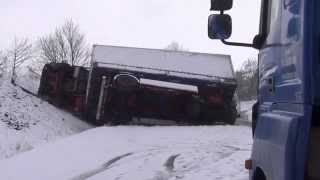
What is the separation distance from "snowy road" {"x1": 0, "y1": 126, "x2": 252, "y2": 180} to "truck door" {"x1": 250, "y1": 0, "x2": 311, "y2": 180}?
478cm

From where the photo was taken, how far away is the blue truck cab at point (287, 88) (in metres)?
3.20

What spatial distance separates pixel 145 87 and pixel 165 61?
8.63 feet

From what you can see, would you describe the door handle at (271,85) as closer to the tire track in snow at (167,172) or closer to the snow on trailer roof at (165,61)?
the tire track in snow at (167,172)

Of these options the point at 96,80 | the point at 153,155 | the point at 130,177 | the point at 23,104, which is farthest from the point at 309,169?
the point at 23,104

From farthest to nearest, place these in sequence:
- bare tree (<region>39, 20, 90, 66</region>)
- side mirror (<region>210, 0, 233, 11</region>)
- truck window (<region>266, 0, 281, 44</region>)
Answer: bare tree (<region>39, 20, 90, 66</region>) < side mirror (<region>210, 0, 233, 11</region>) < truck window (<region>266, 0, 281, 44</region>)

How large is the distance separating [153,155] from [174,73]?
30.2 feet

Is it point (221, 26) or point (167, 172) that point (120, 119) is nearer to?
point (167, 172)

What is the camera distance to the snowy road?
34.3 feet

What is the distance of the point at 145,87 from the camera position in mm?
20516

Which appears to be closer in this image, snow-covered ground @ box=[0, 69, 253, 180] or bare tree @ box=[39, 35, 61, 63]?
snow-covered ground @ box=[0, 69, 253, 180]

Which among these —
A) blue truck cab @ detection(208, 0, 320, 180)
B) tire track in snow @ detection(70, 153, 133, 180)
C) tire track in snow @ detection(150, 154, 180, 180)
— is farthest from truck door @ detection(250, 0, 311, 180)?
tire track in snow @ detection(70, 153, 133, 180)

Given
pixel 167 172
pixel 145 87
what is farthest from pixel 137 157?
pixel 145 87

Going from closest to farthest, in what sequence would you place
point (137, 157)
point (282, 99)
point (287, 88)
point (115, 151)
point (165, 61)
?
point (287, 88) < point (282, 99) < point (137, 157) < point (115, 151) < point (165, 61)

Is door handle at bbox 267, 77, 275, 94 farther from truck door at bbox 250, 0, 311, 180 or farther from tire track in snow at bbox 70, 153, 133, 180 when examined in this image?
tire track in snow at bbox 70, 153, 133, 180
